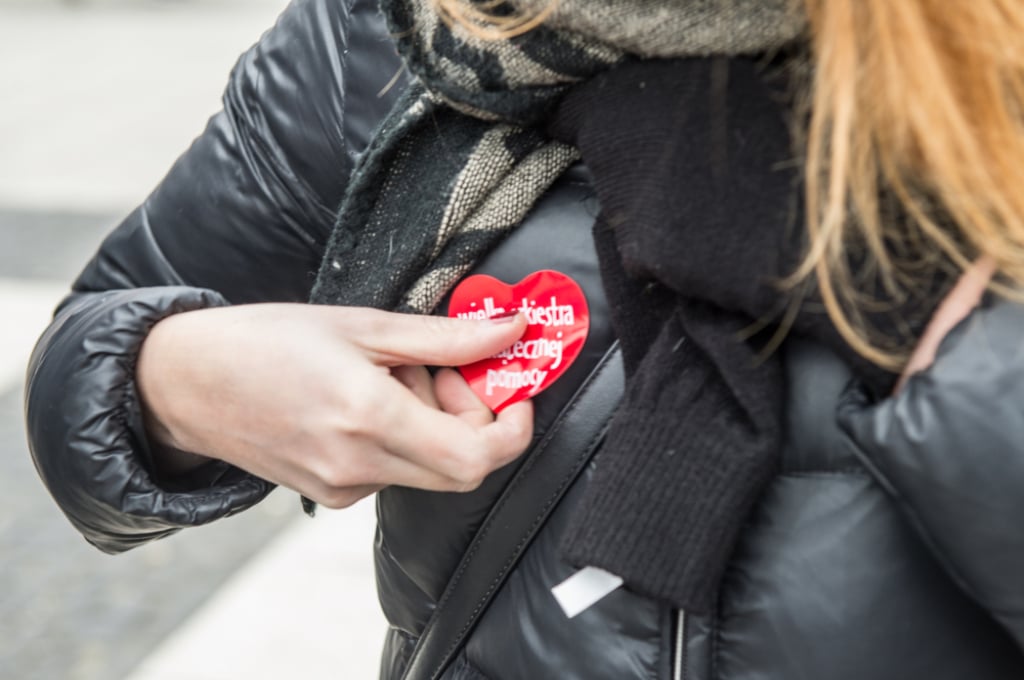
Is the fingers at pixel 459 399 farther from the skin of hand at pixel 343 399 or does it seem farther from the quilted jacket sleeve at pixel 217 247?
the quilted jacket sleeve at pixel 217 247

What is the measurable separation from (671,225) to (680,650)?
30cm

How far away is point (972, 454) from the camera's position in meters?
0.66

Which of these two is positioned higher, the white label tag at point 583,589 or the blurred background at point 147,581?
the white label tag at point 583,589

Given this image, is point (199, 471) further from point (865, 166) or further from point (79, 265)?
point (79, 265)

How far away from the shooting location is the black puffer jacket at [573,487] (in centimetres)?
67

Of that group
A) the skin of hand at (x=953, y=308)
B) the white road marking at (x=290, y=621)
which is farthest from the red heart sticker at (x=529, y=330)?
the white road marking at (x=290, y=621)

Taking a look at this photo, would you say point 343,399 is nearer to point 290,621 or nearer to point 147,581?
point 290,621

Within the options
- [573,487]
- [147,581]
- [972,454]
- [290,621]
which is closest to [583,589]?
[573,487]

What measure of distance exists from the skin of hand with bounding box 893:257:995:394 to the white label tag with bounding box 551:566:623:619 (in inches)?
9.8

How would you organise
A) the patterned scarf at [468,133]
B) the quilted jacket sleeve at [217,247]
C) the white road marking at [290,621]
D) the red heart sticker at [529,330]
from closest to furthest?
the patterned scarf at [468,133]
the red heart sticker at [529,330]
the quilted jacket sleeve at [217,247]
the white road marking at [290,621]

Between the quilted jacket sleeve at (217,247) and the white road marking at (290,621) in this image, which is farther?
the white road marking at (290,621)

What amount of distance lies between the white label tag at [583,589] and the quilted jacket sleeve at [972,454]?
0.22m

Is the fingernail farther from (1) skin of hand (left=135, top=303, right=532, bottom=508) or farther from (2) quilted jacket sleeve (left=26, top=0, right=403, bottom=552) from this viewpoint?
(2) quilted jacket sleeve (left=26, top=0, right=403, bottom=552)

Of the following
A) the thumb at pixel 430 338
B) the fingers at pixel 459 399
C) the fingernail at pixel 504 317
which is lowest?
the fingers at pixel 459 399
